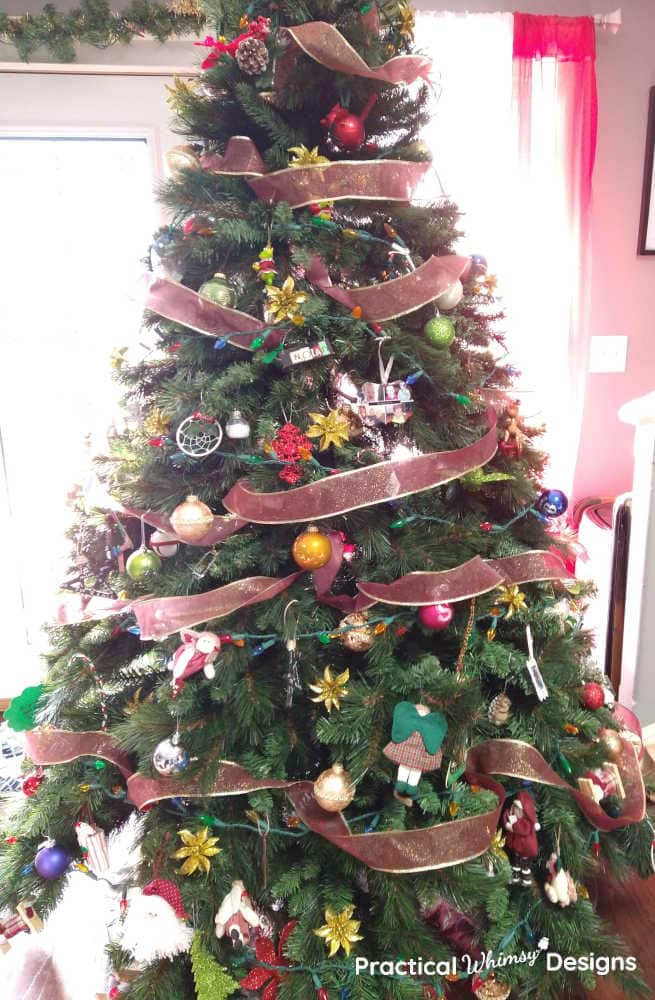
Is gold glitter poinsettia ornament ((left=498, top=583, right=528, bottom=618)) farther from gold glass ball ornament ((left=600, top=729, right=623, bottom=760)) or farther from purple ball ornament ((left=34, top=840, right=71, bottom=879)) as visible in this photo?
purple ball ornament ((left=34, top=840, right=71, bottom=879))

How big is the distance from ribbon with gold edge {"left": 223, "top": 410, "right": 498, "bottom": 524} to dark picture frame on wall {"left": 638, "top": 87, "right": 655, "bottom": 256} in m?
1.52

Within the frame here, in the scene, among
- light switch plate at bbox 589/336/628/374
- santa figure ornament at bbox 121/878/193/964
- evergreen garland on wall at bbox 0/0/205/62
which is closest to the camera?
santa figure ornament at bbox 121/878/193/964

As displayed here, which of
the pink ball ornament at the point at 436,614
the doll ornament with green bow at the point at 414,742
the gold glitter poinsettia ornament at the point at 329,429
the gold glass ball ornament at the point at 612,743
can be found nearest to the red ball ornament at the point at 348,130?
the gold glitter poinsettia ornament at the point at 329,429

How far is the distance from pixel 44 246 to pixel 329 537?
1462mm

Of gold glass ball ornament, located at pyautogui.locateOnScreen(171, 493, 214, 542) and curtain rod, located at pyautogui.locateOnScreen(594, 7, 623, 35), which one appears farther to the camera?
curtain rod, located at pyautogui.locateOnScreen(594, 7, 623, 35)

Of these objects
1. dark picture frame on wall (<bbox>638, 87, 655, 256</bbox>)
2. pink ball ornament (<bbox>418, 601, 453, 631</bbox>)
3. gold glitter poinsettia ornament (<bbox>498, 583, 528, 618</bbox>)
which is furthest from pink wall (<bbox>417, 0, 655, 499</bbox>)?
pink ball ornament (<bbox>418, 601, 453, 631</bbox>)

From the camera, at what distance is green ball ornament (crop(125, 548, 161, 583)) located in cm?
86

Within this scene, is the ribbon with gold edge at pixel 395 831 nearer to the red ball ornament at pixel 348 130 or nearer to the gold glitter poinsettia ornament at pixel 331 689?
the gold glitter poinsettia ornament at pixel 331 689

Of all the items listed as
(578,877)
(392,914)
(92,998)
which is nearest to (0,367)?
(92,998)

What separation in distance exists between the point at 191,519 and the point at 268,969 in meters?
0.63

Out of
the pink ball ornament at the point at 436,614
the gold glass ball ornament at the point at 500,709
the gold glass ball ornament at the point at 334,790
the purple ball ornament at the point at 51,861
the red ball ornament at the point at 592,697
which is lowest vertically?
the purple ball ornament at the point at 51,861

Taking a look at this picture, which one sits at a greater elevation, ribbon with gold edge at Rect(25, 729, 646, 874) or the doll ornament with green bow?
the doll ornament with green bow

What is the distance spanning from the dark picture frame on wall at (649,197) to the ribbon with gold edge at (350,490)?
1.52 meters

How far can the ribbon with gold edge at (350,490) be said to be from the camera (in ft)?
2.49
